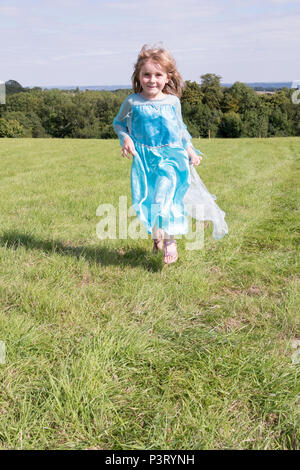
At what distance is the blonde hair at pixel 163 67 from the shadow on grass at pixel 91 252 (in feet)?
5.75

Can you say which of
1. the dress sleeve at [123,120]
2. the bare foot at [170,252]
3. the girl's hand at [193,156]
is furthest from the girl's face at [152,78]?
the bare foot at [170,252]

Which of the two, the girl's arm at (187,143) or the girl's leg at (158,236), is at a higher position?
the girl's arm at (187,143)

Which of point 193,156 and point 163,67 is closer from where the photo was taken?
point 163,67

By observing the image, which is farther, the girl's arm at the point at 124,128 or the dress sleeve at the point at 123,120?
the dress sleeve at the point at 123,120

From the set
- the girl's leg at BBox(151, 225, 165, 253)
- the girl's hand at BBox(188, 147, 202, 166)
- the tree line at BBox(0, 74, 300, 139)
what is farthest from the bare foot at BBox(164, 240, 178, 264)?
the tree line at BBox(0, 74, 300, 139)

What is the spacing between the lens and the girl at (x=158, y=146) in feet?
12.5

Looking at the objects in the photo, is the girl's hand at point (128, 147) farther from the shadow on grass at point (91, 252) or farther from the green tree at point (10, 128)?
the green tree at point (10, 128)

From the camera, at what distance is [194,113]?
68.7 meters

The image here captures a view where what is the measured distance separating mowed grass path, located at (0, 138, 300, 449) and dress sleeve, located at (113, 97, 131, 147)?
1.31 m

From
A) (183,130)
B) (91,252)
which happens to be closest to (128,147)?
(183,130)

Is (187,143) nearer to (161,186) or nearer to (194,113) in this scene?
(161,186)

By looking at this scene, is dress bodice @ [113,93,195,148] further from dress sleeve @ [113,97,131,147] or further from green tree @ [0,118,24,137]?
green tree @ [0,118,24,137]

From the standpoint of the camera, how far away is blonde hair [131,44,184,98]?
12.3ft

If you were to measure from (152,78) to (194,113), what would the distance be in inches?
2687
